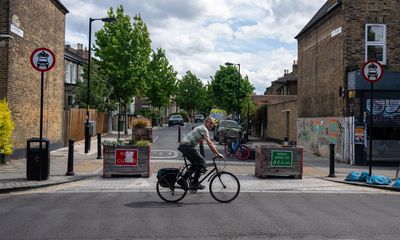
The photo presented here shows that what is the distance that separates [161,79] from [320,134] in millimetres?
43898

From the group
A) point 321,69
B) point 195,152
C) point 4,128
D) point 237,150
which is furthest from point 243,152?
point 195,152

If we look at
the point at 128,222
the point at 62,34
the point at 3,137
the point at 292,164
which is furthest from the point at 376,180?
the point at 62,34

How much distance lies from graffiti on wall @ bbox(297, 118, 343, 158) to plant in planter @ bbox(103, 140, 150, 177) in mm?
10253

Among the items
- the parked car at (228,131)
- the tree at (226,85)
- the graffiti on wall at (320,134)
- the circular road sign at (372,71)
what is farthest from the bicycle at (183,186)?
the tree at (226,85)

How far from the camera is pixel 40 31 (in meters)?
20.3

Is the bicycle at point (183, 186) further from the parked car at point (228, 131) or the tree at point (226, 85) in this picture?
the tree at point (226, 85)

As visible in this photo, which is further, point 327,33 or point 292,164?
point 327,33

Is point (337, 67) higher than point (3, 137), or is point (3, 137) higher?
point (337, 67)

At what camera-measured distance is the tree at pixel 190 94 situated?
10900 cm

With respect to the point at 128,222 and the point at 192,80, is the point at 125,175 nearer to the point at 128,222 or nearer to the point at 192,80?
the point at 128,222

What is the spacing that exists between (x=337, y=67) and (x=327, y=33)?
2557 millimetres

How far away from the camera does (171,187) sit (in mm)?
9938

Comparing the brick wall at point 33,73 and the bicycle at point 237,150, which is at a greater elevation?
the brick wall at point 33,73

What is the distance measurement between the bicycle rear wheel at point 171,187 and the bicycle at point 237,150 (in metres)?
10.8
